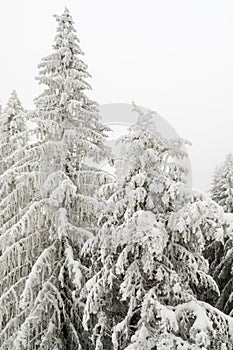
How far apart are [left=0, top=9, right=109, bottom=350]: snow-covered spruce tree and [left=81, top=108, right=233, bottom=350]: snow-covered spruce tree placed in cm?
255

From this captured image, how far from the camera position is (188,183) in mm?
10508

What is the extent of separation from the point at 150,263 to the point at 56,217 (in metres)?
4.23

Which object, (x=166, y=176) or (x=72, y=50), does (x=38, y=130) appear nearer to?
(x=72, y=50)

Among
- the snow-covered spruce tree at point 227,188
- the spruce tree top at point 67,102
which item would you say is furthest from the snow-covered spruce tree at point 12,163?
the snow-covered spruce tree at point 227,188

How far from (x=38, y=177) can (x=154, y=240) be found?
5.35 m

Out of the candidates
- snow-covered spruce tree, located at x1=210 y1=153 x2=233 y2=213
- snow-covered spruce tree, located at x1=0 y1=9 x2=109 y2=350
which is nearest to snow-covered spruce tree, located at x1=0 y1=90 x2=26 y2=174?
snow-covered spruce tree, located at x1=0 y1=9 x2=109 y2=350

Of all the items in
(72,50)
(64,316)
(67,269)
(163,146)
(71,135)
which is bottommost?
(64,316)

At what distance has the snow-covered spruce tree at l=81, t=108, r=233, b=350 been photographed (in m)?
8.66

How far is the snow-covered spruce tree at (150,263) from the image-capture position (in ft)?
28.4

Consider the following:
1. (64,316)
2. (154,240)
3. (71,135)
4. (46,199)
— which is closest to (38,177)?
(46,199)

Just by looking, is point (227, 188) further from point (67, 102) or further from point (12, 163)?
point (67, 102)

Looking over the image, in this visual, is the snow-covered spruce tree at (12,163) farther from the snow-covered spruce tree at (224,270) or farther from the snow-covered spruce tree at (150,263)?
the snow-covered spruce tree at (224,270)

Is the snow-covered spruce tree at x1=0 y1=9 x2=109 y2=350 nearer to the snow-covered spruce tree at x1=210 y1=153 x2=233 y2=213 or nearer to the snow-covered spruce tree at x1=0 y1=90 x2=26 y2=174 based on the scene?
the snow-covered spruce tree at x1=0 y1=90 x2=26 y2=174

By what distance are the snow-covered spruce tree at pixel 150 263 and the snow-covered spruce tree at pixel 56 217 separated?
255cm
